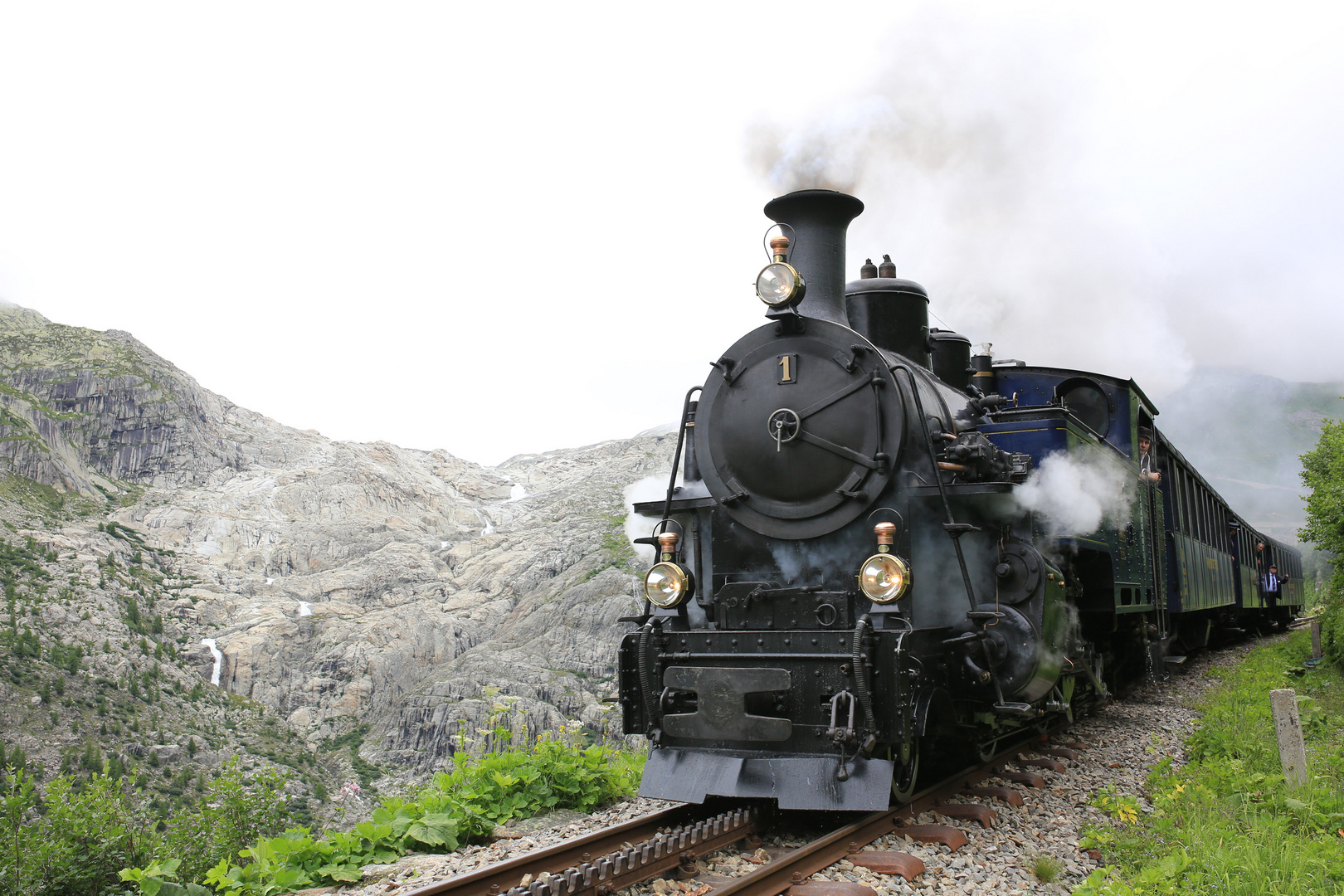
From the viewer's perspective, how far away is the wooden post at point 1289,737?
17.6 feet

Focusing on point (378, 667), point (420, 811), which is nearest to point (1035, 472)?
point (420, 811)

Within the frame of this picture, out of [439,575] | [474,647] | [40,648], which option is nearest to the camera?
[40,648]

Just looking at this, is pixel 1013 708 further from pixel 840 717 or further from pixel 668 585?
pixel 668 585

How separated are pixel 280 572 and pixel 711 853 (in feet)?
349

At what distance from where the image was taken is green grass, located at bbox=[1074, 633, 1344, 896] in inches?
153

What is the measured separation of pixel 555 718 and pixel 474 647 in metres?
21.7

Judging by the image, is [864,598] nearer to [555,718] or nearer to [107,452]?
[555,718]

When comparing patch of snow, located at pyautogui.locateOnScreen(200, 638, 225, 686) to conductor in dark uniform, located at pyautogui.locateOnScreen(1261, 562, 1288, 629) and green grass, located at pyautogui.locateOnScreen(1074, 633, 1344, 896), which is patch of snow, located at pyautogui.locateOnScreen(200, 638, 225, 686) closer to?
conductor in dark uniform, located at pyautogui.locateOnScreen(1261, 562, 1288, 629)

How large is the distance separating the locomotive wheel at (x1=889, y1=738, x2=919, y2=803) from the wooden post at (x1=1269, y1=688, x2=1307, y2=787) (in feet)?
7.31

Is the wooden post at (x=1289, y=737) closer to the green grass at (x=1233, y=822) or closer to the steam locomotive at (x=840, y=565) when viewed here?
the green grass at (x=1233, y=822)

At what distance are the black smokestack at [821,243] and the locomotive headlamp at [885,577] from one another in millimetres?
1980

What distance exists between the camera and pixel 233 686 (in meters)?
80.2

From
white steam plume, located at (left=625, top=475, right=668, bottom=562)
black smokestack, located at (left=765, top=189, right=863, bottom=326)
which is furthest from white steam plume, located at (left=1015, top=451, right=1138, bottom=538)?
white steam plume, located at (left=625, top=475, right=668, bottom=562)

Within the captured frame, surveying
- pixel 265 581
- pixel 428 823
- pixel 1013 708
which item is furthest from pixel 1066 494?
pixel 265 581
